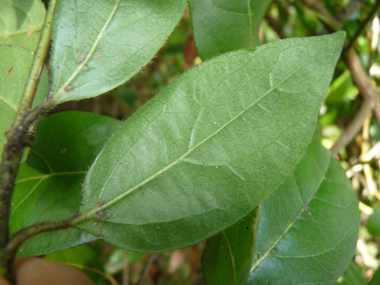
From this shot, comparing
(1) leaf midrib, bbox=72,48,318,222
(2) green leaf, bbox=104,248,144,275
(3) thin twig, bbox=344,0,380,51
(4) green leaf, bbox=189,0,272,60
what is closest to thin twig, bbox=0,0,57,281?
(1) leaf midrib, bbox=72,48,318,222

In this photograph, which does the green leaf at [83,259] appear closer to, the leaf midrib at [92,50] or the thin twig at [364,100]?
the leaf midrib at [92,50]

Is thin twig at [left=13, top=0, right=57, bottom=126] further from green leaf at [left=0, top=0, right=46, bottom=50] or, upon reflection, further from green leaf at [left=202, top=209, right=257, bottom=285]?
green leaf at [left=202, top=209, right=257, bottom=285]

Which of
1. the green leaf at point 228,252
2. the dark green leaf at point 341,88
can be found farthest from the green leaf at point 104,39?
the dark green leaf at point 341,88

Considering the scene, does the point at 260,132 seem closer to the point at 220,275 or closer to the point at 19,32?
the point at 220,275

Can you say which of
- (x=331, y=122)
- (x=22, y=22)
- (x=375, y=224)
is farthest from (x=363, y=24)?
(x=22, y=22)

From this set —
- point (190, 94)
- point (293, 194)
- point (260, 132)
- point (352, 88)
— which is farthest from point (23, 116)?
point (352, 88)
